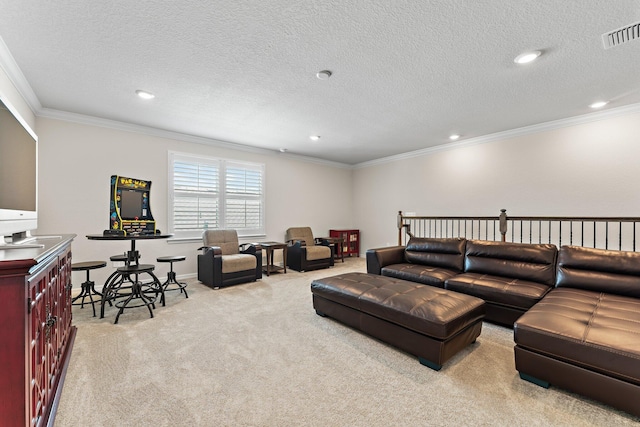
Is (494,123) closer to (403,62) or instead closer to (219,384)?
(403,62)

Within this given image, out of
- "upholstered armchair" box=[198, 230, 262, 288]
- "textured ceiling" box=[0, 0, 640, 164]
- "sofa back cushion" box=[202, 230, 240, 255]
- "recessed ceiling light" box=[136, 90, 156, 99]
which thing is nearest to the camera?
"textured ceiling" box=[0, 0, 640, 164]

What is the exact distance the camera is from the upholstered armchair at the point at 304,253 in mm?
5512

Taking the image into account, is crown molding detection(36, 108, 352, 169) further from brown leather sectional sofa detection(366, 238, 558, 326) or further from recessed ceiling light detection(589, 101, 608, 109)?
recessed ceiling light detection(589, 101, 608, 109)

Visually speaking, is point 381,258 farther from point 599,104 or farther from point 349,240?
point 599,104

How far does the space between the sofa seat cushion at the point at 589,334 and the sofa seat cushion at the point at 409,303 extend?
0.39 meters

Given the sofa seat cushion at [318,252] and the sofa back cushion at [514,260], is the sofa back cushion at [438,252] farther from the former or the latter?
the sofa seat cushion at [318,252]

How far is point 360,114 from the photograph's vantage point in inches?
156

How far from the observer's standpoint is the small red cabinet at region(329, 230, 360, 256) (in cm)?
707

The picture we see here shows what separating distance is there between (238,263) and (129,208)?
5.63 ft

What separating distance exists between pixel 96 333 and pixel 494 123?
6.05 meters

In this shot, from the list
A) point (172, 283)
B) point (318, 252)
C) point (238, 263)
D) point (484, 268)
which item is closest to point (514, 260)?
point (484, 268)

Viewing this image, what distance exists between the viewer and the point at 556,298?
2.30 metres

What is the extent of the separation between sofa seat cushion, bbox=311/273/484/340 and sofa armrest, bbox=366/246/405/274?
3.05 ft

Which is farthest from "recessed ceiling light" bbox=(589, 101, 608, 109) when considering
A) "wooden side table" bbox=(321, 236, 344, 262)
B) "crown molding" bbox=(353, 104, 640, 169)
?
"wooden side table" bbox=(321, 236, 344, 262)
